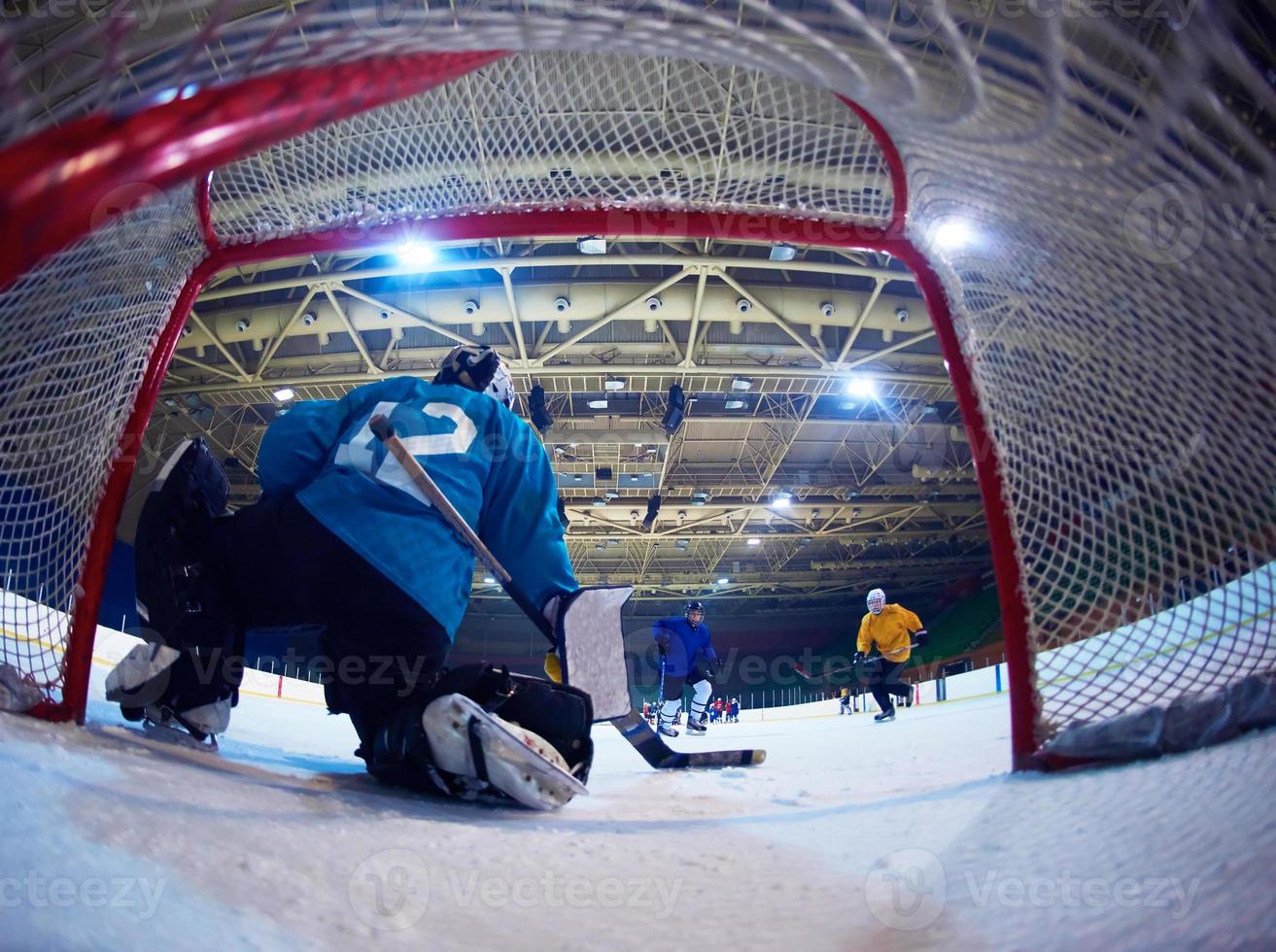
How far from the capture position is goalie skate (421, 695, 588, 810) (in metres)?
1.11

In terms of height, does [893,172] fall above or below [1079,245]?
above

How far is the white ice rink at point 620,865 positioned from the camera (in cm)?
50

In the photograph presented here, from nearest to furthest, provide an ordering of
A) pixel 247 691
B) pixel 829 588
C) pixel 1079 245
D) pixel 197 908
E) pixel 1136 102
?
pixel 197 908 < pixel 1136 102 < pixel 1079 245 < pixel 247 691 < pixel 829 588

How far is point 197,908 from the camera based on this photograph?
516mm

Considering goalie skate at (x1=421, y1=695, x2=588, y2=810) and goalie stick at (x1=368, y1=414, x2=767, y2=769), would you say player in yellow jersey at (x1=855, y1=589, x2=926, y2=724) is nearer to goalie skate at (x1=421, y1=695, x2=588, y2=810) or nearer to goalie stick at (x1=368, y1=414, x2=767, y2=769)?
goalie stick at (x1=368, y1=414, x2=767, y2=769)

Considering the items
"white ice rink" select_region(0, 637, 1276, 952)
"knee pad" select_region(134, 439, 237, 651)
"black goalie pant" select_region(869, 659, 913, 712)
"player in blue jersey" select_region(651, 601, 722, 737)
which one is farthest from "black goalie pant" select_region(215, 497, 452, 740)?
"black goalie pant" select_region(869, 659, 913, 712)

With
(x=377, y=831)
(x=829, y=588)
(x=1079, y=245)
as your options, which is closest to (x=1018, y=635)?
(x=1079, y=245)

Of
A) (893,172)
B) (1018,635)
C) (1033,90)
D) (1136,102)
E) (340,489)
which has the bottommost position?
(1018,635)

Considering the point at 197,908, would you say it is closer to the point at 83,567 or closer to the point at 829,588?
the point at 83,567

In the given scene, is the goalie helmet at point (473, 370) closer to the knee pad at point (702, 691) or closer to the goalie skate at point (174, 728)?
the goalie skate at point (174, 728)

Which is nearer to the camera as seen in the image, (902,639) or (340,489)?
(340,489)

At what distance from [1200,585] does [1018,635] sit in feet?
1.05
